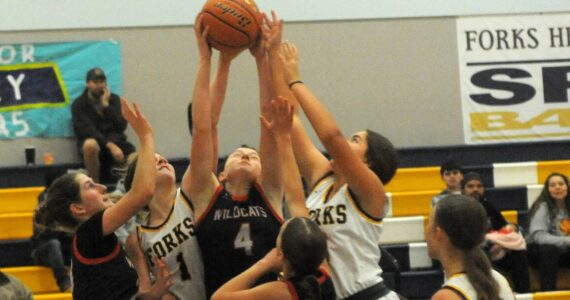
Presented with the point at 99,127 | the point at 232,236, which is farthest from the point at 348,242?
the point at 99,127

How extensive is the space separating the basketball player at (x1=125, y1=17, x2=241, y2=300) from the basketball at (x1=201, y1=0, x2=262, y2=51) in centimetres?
6

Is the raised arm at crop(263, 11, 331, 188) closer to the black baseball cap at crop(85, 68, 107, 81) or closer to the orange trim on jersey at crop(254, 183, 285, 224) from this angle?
the orange trim on jersey at crop(254, 183, 285, 224)

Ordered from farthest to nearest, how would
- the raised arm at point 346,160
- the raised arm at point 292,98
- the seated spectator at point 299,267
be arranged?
1. the raised arm at point 292,98
2. the raised arm at point 346,160
3. the seated spectator at point 299,267

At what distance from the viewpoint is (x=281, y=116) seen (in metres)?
4.33

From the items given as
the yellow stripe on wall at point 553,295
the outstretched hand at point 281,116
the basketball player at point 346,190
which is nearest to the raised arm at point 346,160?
the basketball player at point 346,190

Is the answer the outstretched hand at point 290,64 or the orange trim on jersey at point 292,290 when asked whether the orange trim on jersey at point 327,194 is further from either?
the orange trim on jersey at point 292,290

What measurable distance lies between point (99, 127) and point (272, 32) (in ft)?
17.8

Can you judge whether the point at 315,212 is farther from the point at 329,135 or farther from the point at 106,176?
the point at 106,176

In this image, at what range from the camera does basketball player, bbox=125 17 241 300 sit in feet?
15.3

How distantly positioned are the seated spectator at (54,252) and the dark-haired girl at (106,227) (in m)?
3.46

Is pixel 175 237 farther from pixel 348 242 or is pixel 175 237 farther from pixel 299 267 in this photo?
pixel 299 267

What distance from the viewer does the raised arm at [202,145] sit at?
457 cm

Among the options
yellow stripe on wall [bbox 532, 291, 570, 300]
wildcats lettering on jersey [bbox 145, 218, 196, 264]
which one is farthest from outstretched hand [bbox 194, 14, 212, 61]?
yellow stripe on wall [bbox 532, 291, 570, 300]

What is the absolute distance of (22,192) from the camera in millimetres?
9344
